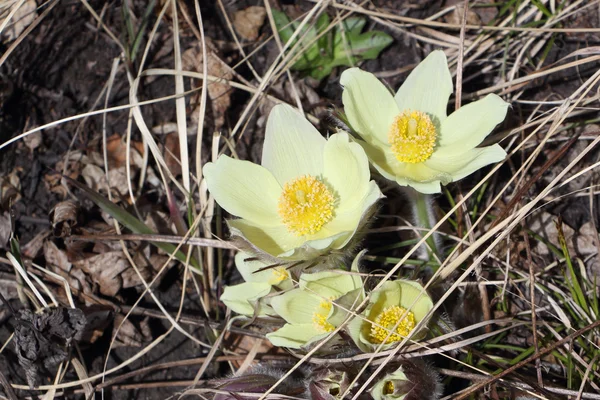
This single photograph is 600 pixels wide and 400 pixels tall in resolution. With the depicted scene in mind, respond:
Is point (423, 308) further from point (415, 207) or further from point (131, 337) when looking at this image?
point (131, 337)

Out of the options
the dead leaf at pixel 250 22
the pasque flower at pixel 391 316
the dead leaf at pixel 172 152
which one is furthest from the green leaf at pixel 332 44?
the pasque flower at pixel 391 316

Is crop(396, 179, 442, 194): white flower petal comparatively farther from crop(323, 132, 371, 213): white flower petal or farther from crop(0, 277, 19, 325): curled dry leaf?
crop(0, 277, 19, 325): curled dry leaf

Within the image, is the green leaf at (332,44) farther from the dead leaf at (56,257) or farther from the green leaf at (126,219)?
the dead leaf at (56,257)

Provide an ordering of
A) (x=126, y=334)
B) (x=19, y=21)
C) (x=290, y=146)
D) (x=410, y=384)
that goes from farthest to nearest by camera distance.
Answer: (x=19, y=21) < (x=126, y=334) < (x=290, y=146) < (x=410, y=384)

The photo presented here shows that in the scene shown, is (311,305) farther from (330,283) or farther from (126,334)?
(126,334)

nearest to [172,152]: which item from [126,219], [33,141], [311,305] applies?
[126,219]

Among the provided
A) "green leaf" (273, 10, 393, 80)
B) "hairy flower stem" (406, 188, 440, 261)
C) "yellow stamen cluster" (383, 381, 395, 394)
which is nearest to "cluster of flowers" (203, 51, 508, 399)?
"yellow stamen cluster" (383, 381, 395, 394)

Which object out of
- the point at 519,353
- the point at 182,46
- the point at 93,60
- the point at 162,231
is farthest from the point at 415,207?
the point at 93,60
